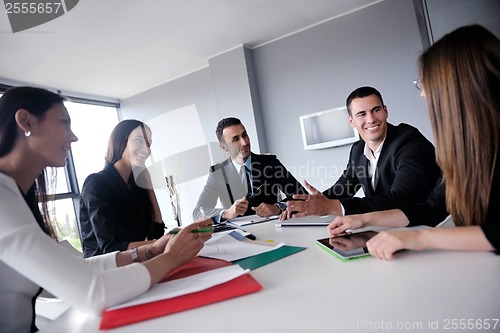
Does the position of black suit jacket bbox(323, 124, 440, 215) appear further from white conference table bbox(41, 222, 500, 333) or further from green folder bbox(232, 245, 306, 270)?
white conference table bbox(41, 222, 500, 333)

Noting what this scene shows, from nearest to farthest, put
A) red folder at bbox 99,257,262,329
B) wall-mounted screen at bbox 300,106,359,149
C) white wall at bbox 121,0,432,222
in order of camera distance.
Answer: red folder at bbox 99,257,262,329
white wall at bbox 121,0,432,222
wall-mounted screen at bbox 300,106,359,149

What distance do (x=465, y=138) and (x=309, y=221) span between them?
0.85m

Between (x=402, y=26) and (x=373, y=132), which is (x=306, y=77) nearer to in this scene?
(x=402, y=26)

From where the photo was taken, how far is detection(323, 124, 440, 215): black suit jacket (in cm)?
158

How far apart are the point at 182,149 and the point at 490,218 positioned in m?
5.53

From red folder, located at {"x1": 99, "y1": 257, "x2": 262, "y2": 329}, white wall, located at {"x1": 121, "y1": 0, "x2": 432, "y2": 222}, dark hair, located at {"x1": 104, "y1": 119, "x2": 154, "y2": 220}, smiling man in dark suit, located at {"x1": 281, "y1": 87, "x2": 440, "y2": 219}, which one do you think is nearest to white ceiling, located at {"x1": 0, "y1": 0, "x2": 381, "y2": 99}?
white wall, located at {"x1": 121, "y1": 0, "x2": 432, "y2": 222}

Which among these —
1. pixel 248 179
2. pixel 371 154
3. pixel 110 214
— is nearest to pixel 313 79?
pixel 248 179

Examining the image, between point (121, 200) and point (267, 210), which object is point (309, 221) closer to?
point (267, 210)

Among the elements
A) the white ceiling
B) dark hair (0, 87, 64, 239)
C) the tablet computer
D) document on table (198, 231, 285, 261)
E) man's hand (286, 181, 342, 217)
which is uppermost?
the white ceiling

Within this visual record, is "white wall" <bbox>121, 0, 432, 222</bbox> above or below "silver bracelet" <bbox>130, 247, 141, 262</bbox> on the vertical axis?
above

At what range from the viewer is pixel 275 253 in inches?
44.3

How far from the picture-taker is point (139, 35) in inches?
165

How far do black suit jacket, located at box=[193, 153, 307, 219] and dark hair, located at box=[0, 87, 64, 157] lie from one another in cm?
193

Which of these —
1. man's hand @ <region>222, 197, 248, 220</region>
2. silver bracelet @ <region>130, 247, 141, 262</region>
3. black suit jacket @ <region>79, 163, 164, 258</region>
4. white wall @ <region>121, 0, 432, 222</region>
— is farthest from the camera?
white wall @ <region>121, 0, 432, 222</region>
